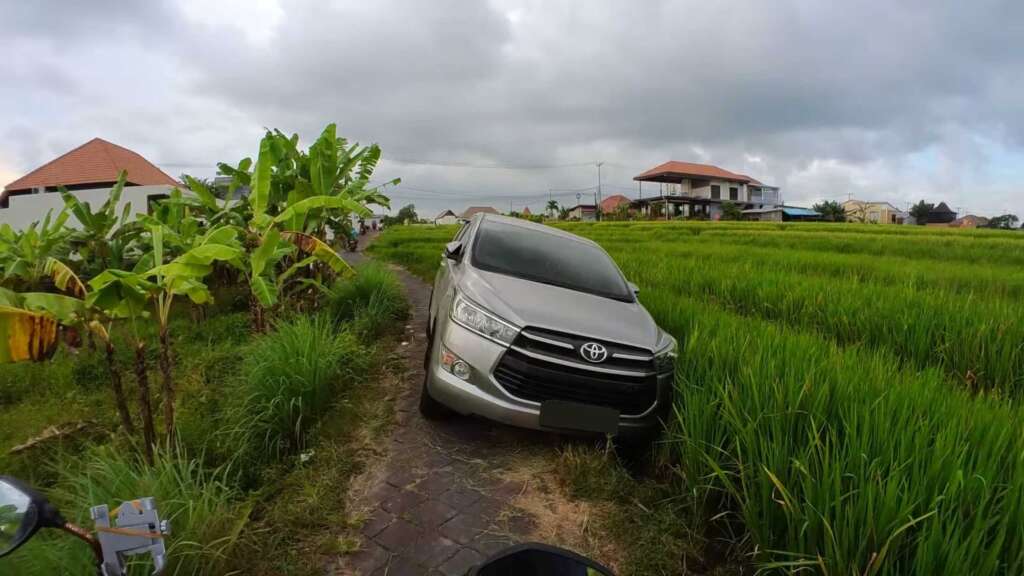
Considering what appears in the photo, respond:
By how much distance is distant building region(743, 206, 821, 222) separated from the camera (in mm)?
55106

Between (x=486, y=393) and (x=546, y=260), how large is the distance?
64.5 inches

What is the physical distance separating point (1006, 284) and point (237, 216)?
10.6 m

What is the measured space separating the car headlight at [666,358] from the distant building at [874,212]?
2844 inches

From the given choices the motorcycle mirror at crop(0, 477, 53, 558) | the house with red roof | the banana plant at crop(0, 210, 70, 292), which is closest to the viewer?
the motorcycle mirror at crop(0, 477, 53, 558)

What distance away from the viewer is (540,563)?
1219mm

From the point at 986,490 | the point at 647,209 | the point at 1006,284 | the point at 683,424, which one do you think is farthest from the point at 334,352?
the point at 647,209

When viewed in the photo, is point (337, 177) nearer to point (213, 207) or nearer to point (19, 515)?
point (213, 207)

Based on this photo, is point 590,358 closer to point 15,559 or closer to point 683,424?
point 683,424

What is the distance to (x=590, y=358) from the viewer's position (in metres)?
3.00

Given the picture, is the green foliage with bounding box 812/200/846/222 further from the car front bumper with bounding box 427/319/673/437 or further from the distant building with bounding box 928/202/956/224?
→ the car front bumper with bounding box 427/319/673/437

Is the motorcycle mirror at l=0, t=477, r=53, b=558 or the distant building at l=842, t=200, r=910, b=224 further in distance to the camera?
the distant building at l=842, t=200, r=910, b=224

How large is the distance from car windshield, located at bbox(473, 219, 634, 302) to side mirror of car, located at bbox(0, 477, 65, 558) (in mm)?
3149

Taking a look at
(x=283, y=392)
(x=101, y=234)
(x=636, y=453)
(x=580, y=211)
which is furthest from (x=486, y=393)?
(x=580, y=211)

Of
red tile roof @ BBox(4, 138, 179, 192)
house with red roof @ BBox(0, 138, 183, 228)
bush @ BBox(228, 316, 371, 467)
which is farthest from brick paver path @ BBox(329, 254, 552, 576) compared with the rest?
red tile roof @ BBox(4, 138, 179, 192)
